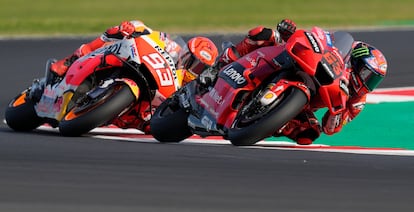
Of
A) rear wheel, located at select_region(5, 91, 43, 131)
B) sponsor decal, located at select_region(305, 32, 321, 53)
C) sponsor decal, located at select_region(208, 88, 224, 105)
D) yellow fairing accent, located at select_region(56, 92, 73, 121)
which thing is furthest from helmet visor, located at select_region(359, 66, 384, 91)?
rear wheel, located at select_region(5, 91, 43, 131)

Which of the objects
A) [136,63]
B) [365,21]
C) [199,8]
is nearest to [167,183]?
[136,63]

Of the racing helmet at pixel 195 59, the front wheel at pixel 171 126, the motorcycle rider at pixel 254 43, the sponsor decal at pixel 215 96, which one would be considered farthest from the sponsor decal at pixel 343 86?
the racing helmet at pixel 195 59

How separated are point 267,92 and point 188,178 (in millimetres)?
1593

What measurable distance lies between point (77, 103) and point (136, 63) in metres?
0.58

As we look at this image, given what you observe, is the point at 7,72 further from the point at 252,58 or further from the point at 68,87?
the point at 252,58

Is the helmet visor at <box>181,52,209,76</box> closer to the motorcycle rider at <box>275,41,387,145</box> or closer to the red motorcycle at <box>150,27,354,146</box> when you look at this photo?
the red motorcycle at <box>150,27,354,146</box>

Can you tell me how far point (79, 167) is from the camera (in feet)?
24.8

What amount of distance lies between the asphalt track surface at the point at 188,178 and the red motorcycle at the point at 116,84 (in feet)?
1.07

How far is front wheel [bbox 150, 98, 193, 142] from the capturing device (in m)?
9.51

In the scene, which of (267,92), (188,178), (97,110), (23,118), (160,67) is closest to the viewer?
(188,178)

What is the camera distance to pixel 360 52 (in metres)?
9.05

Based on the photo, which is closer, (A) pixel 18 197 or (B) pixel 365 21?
(A) pixel 18 197

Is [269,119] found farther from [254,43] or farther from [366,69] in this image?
[254,43]

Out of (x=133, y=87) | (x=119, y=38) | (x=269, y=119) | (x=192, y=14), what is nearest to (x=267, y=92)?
(x=269, y=119)
